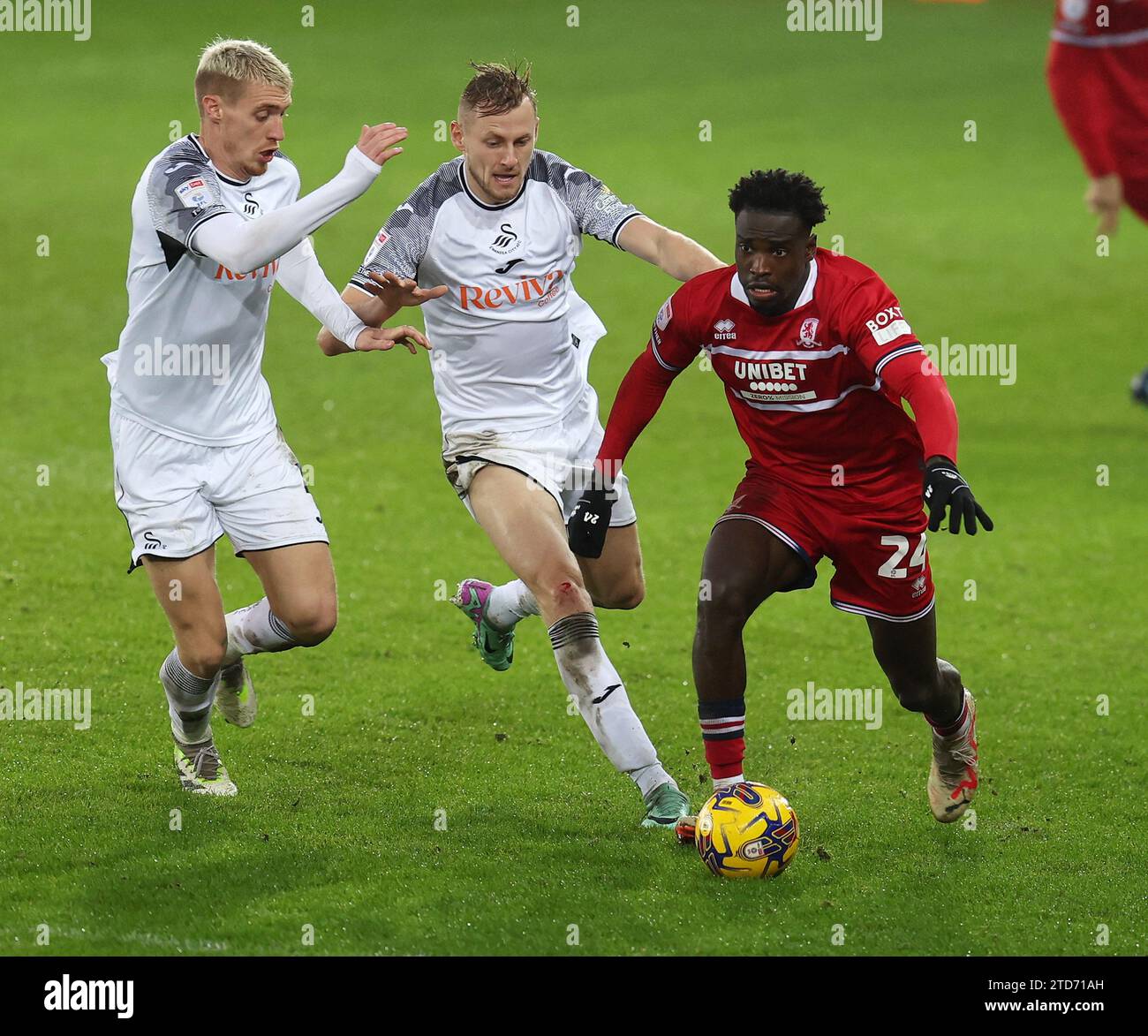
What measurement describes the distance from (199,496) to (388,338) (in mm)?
1091

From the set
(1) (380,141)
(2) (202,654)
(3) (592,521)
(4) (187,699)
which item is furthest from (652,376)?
(4) (187,699)

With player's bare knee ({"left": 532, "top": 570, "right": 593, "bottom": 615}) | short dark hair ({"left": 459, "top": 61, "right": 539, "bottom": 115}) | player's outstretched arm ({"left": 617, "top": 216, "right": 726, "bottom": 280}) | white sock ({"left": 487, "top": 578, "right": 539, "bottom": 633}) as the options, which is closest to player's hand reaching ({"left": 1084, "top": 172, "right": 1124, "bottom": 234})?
player's outstretched arm ({"left": 617, "top": 216, "right": 726, "bottom": 280})

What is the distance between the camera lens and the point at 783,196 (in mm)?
6387

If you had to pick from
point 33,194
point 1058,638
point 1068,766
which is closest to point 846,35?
point 33,194

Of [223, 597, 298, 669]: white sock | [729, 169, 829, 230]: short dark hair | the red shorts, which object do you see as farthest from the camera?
[223, 597, 298, 669]: white sock

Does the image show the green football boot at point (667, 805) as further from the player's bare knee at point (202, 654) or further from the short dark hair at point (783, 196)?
the short dark hair at point (783, 196)

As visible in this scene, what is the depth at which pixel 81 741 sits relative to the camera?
26.3 ft

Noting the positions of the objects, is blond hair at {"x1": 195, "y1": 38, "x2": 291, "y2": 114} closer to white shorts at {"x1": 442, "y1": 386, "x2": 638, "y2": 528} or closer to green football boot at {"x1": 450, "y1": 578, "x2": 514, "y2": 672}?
white shorts at {"x1": 442, "y1": 386, "x2": 638, "y2": 528}

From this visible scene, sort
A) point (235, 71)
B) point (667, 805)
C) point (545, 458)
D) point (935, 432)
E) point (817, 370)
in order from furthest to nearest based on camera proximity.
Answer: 1. point (545, 458)
2. point (667, 805)
3. point (235, 71)
4. point (817, 370)
5. point (935, 432)

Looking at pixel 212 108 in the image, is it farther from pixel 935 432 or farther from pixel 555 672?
pixel 555 672

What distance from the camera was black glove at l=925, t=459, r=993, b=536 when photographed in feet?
18.7

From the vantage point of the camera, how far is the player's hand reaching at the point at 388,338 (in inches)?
275

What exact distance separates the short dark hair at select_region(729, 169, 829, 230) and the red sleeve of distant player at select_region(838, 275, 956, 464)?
1.16 feet

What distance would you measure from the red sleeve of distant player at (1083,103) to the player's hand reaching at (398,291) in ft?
8.72
